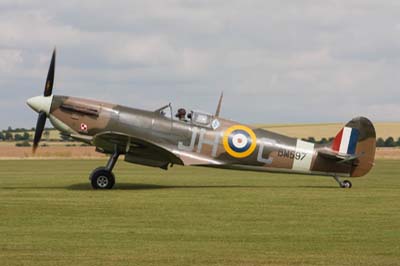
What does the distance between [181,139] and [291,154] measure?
245 centimetres

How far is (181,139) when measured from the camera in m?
18.4

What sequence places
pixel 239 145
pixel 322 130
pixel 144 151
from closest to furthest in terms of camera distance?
pixel 144 151 < pixel 239 145 < pixel 322 130

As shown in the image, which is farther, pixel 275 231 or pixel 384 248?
pixel 275 231

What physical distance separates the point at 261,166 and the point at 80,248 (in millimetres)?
9545

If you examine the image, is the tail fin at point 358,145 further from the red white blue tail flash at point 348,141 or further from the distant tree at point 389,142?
the distant tree at point 389,142

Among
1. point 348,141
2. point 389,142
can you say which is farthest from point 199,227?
point 389,142

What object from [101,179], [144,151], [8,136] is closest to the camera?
[101,179]

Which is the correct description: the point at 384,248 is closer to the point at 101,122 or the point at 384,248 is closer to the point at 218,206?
the point at 218,206

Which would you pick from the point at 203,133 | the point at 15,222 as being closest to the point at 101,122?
the point at 203,133

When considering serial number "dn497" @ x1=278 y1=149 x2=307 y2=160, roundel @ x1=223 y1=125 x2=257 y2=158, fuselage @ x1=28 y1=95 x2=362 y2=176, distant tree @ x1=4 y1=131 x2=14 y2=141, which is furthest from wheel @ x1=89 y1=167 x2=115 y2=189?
distant tree @ x1=4 y1=131 x2=14 y2=141

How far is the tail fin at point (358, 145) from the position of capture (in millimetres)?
18953

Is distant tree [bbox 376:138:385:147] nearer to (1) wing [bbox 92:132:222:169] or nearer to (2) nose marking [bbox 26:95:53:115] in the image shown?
(1) wing [bbox 92:132:222:169]

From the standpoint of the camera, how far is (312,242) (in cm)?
998

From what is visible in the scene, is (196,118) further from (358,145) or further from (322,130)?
(322,130)
